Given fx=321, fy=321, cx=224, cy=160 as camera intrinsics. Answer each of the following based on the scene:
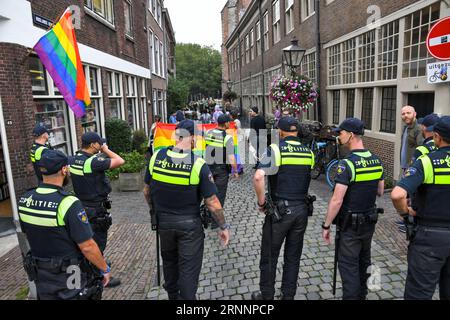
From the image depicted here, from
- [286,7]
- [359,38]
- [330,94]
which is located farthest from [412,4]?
[286,7]

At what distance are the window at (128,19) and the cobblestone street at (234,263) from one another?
11.1 meters

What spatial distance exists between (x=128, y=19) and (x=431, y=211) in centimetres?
1552

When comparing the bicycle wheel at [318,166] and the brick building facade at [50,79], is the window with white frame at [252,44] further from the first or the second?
the bicycle wheel at [318,166]

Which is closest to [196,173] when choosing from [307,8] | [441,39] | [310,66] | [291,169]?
[291,169]

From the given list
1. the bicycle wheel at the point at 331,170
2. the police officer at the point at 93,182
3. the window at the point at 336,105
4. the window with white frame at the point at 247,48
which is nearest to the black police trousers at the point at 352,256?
the police officer at the point at 93,182

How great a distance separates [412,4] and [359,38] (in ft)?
8.33

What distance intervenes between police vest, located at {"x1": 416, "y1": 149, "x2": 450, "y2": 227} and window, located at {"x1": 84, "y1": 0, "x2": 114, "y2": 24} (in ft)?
35.0

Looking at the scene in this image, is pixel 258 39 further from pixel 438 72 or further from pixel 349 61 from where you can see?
pixel 438 72

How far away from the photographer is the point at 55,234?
8.54 ft

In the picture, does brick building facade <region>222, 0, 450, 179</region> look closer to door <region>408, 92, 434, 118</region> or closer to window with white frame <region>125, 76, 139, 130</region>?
door <region>408, 92, 434, 118</region>

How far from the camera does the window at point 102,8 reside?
1049 cm

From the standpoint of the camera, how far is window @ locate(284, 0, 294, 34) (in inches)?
618

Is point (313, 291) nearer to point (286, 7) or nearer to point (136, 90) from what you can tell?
point (136, 90)

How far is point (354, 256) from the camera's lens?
341 centimetres
